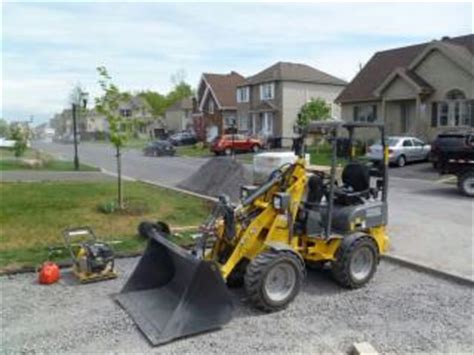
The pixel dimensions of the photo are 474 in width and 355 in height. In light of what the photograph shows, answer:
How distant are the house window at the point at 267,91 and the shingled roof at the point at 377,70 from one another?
11764 millimetres

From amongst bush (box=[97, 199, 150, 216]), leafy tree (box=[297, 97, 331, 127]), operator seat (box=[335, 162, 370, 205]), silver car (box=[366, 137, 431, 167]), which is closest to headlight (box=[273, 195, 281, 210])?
operator seat (box=[335, 162, 370, 205])

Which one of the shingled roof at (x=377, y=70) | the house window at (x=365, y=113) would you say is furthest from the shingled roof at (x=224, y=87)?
the house window at (x=365, y=113)

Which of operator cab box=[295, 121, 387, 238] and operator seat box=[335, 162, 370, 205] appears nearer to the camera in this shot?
operator cab box=[295, 121, 387, 238]

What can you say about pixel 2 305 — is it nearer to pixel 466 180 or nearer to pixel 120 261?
pixel 120 261

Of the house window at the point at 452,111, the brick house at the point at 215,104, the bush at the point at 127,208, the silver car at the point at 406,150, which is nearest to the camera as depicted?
the bush at the point at 127,208

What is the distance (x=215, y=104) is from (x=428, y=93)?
30677 mm

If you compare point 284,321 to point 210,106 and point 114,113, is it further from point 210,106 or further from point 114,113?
point 210,106

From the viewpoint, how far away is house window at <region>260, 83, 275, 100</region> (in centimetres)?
4938

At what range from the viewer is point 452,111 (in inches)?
1181

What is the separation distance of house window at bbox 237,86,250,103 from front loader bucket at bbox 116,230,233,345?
1856 inches

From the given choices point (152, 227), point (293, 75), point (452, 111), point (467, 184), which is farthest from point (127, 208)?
point (293, 75)

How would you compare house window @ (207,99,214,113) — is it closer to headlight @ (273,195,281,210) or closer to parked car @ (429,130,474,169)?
parked car @ (429,130,474,169)

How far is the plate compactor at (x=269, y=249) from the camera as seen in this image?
5668mm

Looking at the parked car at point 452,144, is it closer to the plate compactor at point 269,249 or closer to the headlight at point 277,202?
the plate compactor at point 269,249
